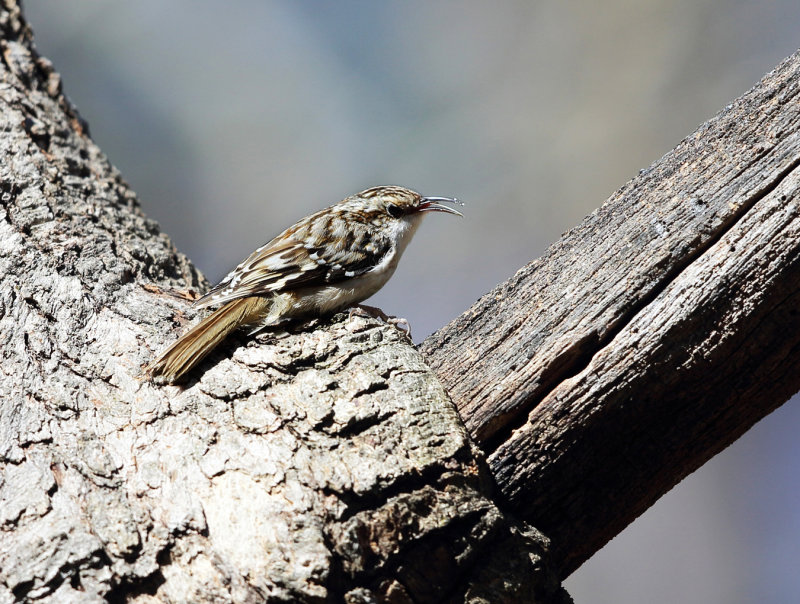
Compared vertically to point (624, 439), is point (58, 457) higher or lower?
higher

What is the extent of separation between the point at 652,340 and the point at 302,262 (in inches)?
40.1

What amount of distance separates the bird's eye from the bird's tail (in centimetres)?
78

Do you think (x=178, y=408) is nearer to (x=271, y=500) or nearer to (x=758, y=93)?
(x=271, y=500)

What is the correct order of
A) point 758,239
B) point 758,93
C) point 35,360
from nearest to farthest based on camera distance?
point 758,239
point 758,93
point 35,360

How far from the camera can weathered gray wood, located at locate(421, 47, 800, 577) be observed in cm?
152

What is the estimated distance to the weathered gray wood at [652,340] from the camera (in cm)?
152

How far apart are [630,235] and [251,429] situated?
91 centimetres

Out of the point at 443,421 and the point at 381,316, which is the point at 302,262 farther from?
the point at 443,421

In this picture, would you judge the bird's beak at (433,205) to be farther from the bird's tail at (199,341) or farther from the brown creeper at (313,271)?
the bird's tail at (199,341)

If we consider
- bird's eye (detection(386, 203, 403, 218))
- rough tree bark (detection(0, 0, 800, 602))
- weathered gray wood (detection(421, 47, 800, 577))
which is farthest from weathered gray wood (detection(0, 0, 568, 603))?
bird's eye (detection(386, 203, 403, 218))

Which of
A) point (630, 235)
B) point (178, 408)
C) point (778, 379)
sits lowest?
point (778, 379)

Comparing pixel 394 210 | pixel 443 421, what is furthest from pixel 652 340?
pixel 394 210

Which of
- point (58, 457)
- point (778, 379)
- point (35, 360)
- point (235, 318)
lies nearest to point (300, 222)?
point (235, 318)

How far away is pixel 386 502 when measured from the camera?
1420mm
